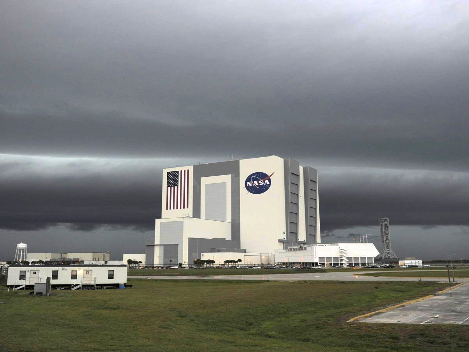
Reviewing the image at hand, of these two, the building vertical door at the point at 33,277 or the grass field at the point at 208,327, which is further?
the building vertical door at the point at 33,277

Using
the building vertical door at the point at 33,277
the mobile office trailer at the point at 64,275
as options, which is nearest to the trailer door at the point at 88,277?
the mobile office trailer at the point at 64,275

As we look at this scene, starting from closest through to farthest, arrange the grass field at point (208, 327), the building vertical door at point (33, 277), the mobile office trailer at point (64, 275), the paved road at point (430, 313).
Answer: the grass field at point (208, 327) < the paved road at point (430, 313) < the mobile office trailer at point (64, 275) < the building vertical door at point (33, 277)

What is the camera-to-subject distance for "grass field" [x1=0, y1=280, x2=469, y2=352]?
25094mm

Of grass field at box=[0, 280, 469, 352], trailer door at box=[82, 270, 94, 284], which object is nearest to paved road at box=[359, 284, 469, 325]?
grass field at box=[0, 280, 469, 352]

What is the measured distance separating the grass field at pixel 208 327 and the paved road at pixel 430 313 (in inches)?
90.5

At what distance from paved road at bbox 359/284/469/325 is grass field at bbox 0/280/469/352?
230 centimetres

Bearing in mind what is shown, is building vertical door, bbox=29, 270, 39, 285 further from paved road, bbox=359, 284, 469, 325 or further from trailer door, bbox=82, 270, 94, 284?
paved road, bbox=359, 284, 469, 325

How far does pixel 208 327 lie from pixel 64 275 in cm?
4004

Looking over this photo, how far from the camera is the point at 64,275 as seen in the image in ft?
216

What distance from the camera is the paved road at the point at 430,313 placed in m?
33.2

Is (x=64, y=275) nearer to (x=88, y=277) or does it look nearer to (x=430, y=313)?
(x=88, y=277)

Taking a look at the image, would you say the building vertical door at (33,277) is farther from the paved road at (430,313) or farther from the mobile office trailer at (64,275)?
the paved road at (430,313)

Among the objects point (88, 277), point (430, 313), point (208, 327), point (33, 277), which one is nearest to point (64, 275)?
point (88, 277)

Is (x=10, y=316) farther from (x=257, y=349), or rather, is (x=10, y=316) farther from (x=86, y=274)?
(x=86, y=274)
